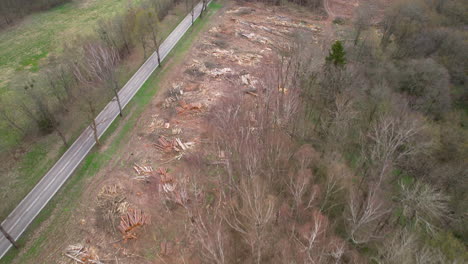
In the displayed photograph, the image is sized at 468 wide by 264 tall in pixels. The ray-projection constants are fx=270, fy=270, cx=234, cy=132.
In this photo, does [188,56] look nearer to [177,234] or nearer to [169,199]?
[169,199]

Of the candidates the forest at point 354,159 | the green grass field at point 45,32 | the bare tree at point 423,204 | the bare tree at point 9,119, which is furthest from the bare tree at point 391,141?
the green grass field at point 45,32

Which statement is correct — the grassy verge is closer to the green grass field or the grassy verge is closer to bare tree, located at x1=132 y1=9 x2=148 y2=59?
bare tree, located at x1=132 y1=9 x2=148 y2=59

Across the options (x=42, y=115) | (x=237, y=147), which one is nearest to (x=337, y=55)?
(x=237, y=147)

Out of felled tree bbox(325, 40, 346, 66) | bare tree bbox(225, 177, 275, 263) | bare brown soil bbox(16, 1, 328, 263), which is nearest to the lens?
bare tree bbox(225, 177, 275, 263)

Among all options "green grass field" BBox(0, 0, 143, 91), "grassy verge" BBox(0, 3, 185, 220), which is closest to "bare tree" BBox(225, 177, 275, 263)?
"grassy verge" BBox(0, 3, 185, 220)

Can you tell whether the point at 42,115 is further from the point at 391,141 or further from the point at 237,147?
the point at 391,141

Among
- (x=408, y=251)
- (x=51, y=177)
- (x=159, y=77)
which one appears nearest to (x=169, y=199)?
(x=51, y=177)

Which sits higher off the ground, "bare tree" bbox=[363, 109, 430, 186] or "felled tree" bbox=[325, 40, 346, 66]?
"felled tree" bbox=[325, 40, 346, 66]

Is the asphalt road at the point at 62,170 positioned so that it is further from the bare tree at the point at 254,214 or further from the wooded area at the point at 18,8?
the wooded area at the point at 18,8
